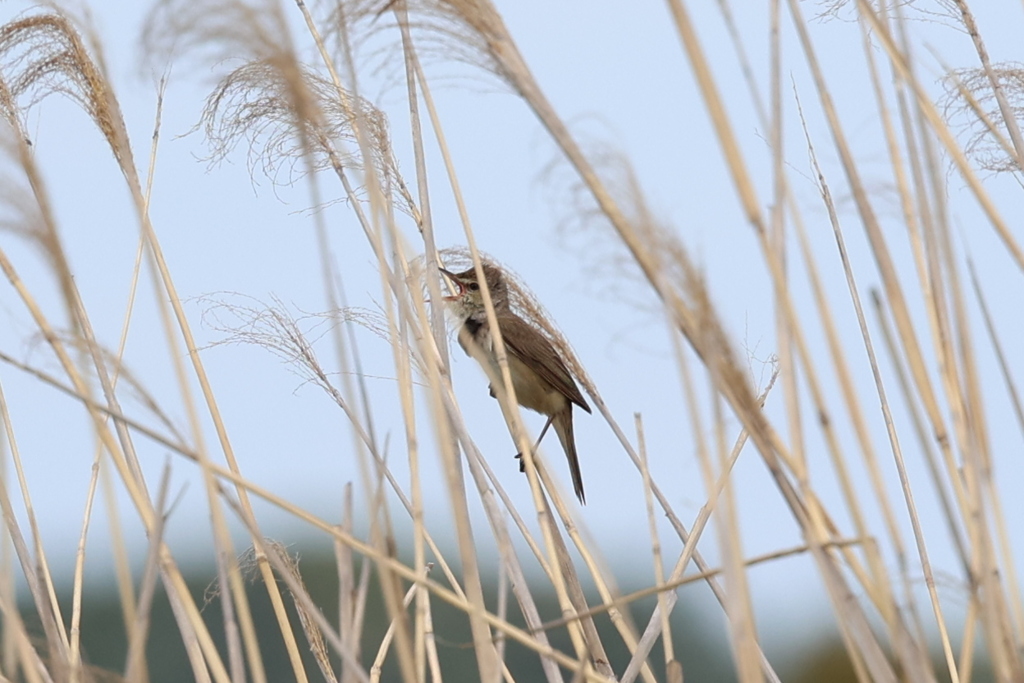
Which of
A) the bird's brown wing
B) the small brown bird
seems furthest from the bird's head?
the bird's brown wing

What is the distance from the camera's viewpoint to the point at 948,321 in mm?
1790

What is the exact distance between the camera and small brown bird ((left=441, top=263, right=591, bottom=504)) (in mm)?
5188

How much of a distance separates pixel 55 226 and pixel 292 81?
50cm

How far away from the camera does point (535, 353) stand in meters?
5.48

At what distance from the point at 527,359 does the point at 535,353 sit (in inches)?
3.3

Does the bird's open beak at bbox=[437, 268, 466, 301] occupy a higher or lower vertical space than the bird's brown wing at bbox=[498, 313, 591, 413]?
higher

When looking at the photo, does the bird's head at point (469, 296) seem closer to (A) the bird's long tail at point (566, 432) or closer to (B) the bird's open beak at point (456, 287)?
(B) the bird's open beak at point (456, 287)

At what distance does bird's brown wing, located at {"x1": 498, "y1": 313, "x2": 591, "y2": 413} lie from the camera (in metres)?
5.27

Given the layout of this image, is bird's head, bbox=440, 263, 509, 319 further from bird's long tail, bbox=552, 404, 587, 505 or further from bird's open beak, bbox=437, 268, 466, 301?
bird's long tail, bbox=552, 404, 587, 505

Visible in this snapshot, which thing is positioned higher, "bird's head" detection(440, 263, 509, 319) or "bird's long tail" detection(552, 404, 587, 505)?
"bird's head" detection(440, 263, 509, 319)

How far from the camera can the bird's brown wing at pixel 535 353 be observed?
5273 mm

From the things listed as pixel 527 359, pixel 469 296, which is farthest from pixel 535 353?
pixel 469 296

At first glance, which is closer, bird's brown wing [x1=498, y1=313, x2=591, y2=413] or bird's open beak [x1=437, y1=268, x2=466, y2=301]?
bird's open beak [x1=437, y1=268, x2=466, y2=301]

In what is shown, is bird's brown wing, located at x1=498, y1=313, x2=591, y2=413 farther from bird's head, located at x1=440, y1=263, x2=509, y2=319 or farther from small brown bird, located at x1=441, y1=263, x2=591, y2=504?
bird's head, located at x1=440, y1=263, x2=509, y2=319
